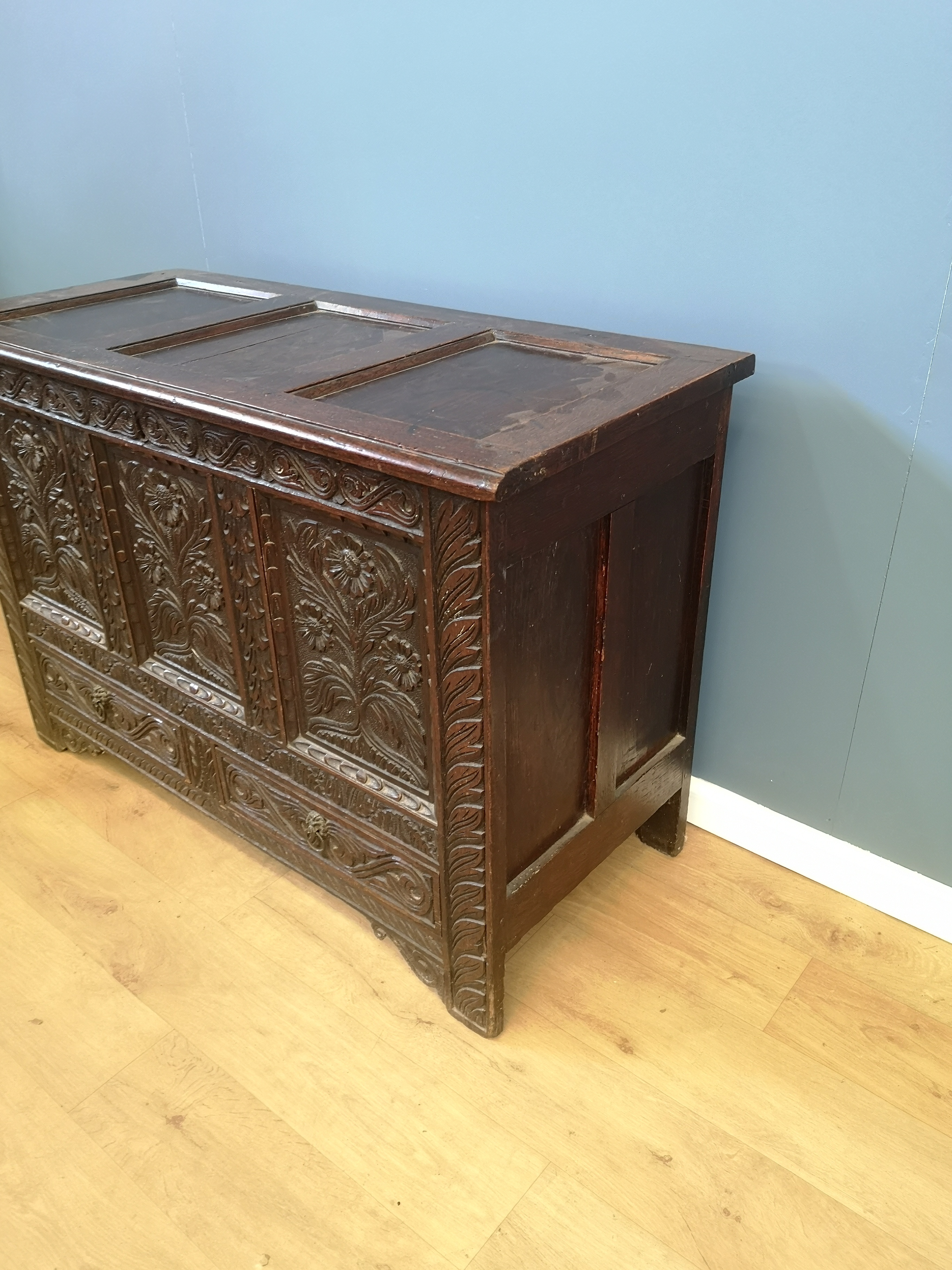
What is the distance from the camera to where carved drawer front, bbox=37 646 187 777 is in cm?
176

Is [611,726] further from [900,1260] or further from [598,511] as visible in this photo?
[900,1260]

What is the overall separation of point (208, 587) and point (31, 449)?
46cm

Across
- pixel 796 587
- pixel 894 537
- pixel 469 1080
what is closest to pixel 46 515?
pixel 469 1080

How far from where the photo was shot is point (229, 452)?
1.29 m

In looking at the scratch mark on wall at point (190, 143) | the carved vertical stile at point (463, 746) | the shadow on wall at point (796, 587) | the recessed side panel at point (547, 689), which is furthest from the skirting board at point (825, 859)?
the scratch mark on wall at point (190, 143)

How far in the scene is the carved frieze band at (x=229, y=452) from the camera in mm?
1137

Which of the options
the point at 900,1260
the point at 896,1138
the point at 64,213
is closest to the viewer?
the point at 900,1260

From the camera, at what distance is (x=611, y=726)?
1459 mm

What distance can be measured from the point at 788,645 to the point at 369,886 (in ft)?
2.55

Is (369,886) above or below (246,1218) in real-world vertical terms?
above

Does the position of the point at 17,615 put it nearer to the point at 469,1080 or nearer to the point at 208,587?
the point at 208,587

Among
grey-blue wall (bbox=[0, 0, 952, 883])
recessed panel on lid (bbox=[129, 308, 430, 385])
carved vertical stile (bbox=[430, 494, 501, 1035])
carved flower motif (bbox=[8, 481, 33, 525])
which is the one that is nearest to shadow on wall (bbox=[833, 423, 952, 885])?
grey-blue wall (bbox=[0, 0, 952, 883])

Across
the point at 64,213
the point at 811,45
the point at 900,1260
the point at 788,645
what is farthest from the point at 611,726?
the point at 64,213

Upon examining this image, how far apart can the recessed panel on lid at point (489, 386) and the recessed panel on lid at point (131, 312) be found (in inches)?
18.7
